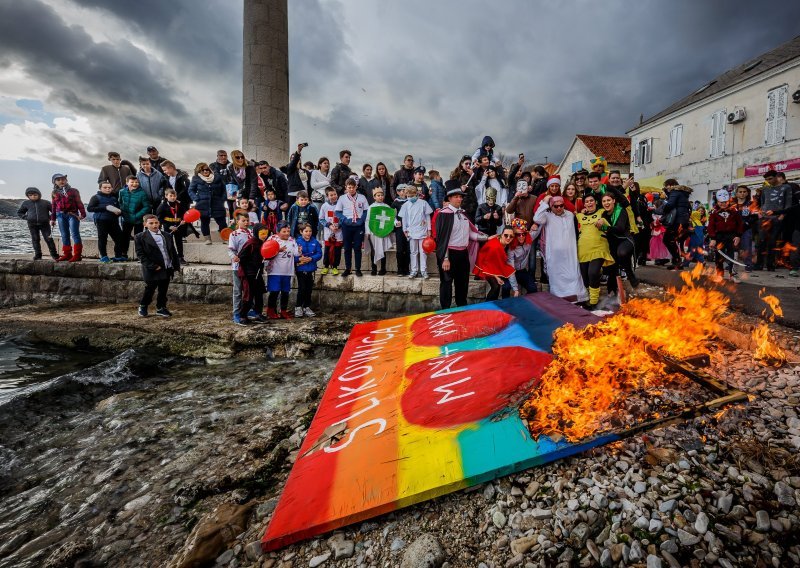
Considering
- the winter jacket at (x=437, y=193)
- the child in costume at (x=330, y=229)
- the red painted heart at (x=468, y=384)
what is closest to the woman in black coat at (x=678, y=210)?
the winter jacket at (x=437, y=193)

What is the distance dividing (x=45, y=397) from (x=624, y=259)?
8382 mm

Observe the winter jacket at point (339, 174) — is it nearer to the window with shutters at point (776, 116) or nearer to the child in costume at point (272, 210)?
the child in costume at point (272, 210)

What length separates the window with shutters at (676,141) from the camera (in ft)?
71.9

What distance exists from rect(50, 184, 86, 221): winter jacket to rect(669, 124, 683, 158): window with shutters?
2921 centimetres

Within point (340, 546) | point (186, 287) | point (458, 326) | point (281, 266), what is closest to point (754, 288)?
point (458, 326)

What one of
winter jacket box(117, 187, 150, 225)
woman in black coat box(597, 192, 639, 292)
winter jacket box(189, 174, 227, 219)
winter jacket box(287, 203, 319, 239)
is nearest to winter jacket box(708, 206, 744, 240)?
woman in black coat box(597, 192, 639, 292)

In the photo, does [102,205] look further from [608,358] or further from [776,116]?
[776,116]

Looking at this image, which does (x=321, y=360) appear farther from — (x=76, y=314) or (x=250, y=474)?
(x=76, y=314)

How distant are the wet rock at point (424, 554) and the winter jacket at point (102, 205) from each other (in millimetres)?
10472

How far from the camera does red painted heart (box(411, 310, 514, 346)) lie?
455 centimetres

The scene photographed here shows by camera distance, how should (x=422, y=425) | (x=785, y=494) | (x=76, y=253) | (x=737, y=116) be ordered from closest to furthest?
(x=785, y=494) < (x=422, y=425) < (x=76, y=253) < (x=737, y=116)

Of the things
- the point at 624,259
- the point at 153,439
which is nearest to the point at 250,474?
the point at 153,439

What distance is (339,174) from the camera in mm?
9086

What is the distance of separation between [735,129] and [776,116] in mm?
1986
